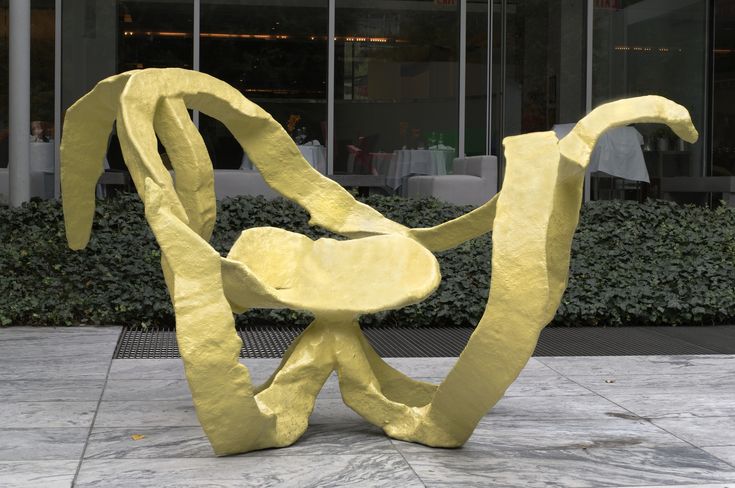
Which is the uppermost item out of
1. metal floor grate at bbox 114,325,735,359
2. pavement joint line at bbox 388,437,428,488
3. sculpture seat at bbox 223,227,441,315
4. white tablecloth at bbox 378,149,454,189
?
white tablecloth at bbox 378,149,454,189

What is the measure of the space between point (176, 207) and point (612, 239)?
6.11m

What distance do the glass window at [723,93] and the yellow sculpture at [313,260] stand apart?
9.23m

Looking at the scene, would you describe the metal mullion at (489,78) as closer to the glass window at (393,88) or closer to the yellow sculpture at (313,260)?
the glass window at (393,88)

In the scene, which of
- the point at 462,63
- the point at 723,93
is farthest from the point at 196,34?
the point at 723,93

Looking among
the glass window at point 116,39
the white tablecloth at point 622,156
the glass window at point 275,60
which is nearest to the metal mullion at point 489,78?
the white tablecloth at point 622,156

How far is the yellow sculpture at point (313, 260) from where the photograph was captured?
446cm

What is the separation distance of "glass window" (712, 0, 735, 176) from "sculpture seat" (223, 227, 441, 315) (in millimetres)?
9682

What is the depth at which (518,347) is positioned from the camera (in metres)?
4.50

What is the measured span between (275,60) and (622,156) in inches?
182

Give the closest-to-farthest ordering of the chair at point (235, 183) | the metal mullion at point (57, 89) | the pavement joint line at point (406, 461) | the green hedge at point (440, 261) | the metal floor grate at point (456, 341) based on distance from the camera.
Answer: the pavement joint line at point (406, 461) < the metal floor grate at point (456, 341) < the green hedge at point (440, 261) < the chair at point (235, 183) < the metal mullion at point (57, 89)

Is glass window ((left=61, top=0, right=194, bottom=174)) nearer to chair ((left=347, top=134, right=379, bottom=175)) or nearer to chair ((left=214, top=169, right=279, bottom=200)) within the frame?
chair ((left=347, top=134, right=379, bottom=175))

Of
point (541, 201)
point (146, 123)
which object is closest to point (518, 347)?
point (541, 201)

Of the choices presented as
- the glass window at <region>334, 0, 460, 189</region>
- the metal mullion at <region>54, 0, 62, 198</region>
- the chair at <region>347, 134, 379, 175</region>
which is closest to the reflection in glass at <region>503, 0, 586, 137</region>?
the glass window at <region>334, 0, 460, 189</region>

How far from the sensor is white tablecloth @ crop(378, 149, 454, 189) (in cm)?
1320
